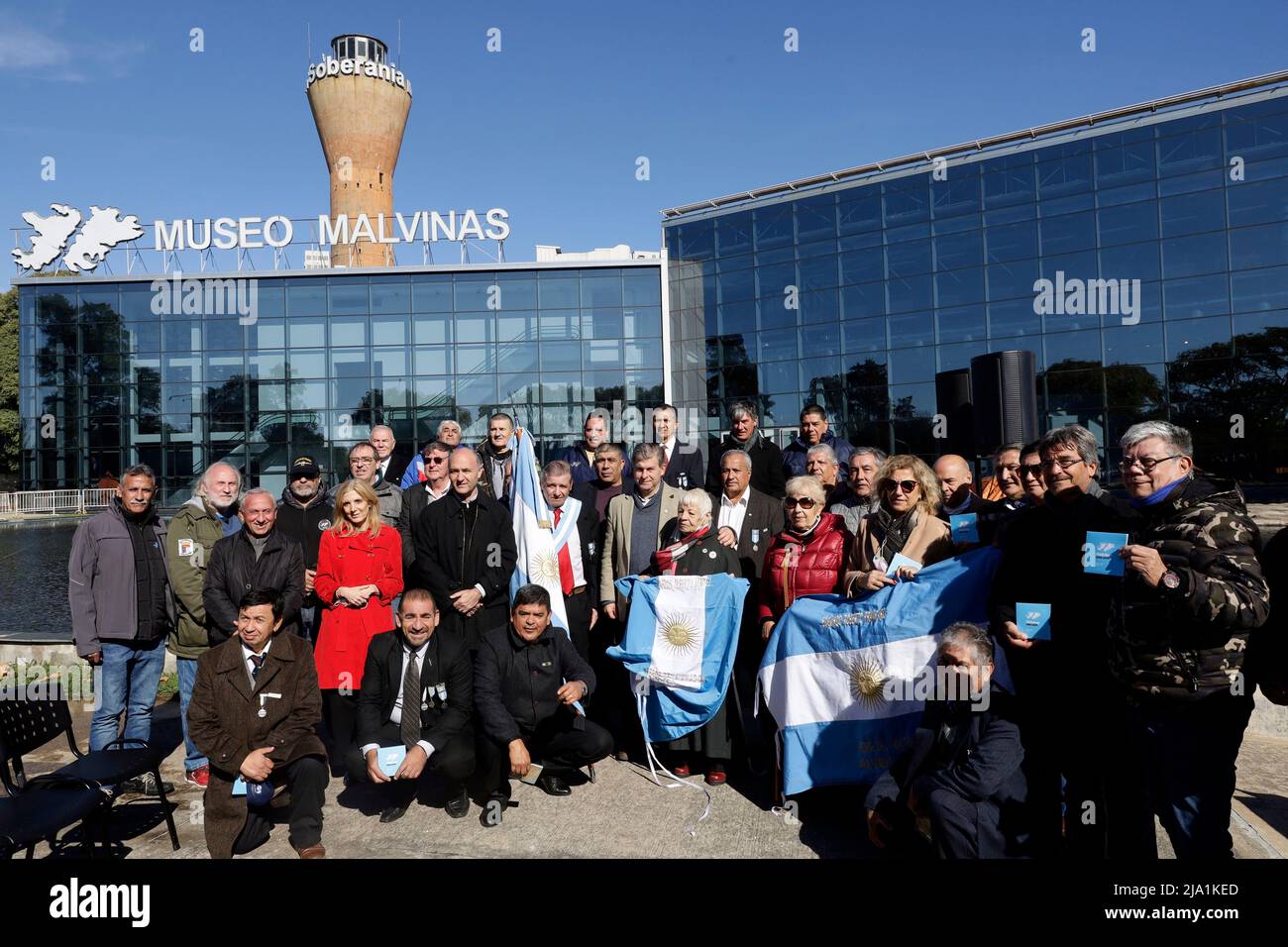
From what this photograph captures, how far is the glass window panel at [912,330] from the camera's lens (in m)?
30.8

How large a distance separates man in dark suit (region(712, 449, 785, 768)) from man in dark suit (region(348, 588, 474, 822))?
179 cm

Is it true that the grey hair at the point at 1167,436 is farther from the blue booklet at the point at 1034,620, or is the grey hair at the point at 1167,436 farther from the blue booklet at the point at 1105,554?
the blue booklet at the point at 1034,620

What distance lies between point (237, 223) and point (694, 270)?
18318 millimetres

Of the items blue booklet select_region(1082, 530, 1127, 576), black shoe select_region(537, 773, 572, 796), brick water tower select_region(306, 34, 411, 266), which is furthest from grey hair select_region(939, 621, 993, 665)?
brick water tower select_region(306, 34, 411, 266)

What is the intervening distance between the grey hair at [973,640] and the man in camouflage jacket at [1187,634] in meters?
0.51

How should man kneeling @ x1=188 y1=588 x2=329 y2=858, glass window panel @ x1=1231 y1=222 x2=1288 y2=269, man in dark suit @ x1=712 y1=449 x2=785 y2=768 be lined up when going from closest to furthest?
man kneeling @ x1=188 y1=588 x2=329 y2=858, man in dark suit @ x1=712 y1=449 x2=785 y2=768, glass window panel @ x1=1231 y1=222 x2=1288 y2=269

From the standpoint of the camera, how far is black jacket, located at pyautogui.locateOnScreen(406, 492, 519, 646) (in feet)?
18.5

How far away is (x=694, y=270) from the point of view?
34.5 metres

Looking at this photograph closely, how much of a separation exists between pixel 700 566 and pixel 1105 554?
2.72m

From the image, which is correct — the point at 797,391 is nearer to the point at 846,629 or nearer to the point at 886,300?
the point at 886,300

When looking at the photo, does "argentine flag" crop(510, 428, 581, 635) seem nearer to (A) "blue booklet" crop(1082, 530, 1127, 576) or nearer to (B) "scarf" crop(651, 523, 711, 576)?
(B) "scarf" crop(651, 523, 711, 576)

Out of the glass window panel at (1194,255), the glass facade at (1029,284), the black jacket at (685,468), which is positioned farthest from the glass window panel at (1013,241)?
the black jacket at (685,468)

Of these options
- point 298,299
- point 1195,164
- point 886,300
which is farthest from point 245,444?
point 1195,164

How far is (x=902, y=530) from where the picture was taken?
188 inches
